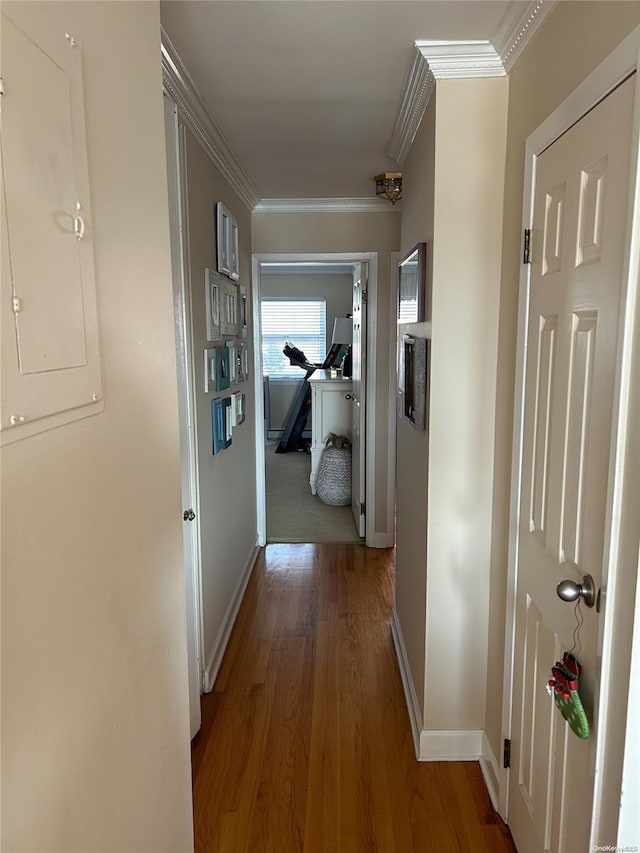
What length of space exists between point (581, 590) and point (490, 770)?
114 centimetres

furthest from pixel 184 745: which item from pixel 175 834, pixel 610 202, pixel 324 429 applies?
pixel 324 429

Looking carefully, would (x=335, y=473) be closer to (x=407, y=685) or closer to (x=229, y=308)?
(x=229, y=308)

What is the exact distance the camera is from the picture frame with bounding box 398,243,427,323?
2029 millimetres

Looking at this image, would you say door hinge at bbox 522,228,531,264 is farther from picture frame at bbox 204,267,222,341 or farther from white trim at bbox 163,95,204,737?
picture frame at bbox 204,267,222,341

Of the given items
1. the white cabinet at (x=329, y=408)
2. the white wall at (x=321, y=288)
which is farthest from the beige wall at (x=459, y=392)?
the white wall at (x=321, y=288)

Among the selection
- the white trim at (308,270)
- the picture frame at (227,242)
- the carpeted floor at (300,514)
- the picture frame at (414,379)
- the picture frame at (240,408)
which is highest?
the white trim at (308,270)

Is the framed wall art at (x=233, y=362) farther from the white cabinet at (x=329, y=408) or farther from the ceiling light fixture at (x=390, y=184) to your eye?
the white cabinet at (x=329, y=408)

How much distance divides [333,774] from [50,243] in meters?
1.97

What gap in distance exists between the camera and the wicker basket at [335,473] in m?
4.93

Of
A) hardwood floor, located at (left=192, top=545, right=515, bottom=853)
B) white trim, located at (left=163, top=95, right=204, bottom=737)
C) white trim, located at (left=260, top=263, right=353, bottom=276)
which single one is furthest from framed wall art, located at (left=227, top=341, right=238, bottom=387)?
white trim, located at (left=260, top=263, right=353, bottom=276)

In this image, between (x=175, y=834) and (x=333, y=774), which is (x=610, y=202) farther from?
(x=333, y=774)

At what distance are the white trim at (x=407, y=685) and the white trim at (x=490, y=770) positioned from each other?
23cm

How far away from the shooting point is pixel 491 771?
75.3 inches

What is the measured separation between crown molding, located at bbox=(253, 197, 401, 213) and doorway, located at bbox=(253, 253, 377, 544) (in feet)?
0.93
